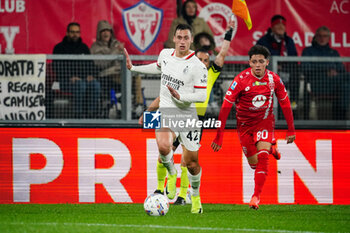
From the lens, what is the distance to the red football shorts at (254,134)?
→ 35.7ft

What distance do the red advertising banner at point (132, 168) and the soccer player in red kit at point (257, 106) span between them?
46.7 inches

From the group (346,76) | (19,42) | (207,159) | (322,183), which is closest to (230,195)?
(207,159)

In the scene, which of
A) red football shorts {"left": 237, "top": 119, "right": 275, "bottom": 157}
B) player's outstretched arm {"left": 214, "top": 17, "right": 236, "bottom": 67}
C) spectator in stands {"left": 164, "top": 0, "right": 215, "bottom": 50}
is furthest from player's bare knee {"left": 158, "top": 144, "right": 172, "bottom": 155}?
spectator in stands {"left": 164, "top": 0, "right": 215, "bottom": 50}

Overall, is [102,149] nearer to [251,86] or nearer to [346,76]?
[251,86]

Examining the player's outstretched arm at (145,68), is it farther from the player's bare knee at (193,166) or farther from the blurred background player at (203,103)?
the player's bare knee at (193,166)

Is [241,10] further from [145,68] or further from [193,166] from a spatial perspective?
[193,166]

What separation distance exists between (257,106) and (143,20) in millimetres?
4404

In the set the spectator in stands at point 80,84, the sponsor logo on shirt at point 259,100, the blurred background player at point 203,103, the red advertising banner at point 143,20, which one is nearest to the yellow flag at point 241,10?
the blurred background player at point 203,103

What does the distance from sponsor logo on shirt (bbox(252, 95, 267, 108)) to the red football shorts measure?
25cm

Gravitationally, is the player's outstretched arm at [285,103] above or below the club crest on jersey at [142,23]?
below

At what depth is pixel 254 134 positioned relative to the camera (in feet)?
35.9

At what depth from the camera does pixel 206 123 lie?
1218 cm

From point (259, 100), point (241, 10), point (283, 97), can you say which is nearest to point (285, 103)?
point (283, 97)

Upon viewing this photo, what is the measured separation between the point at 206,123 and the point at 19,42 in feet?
13.5
